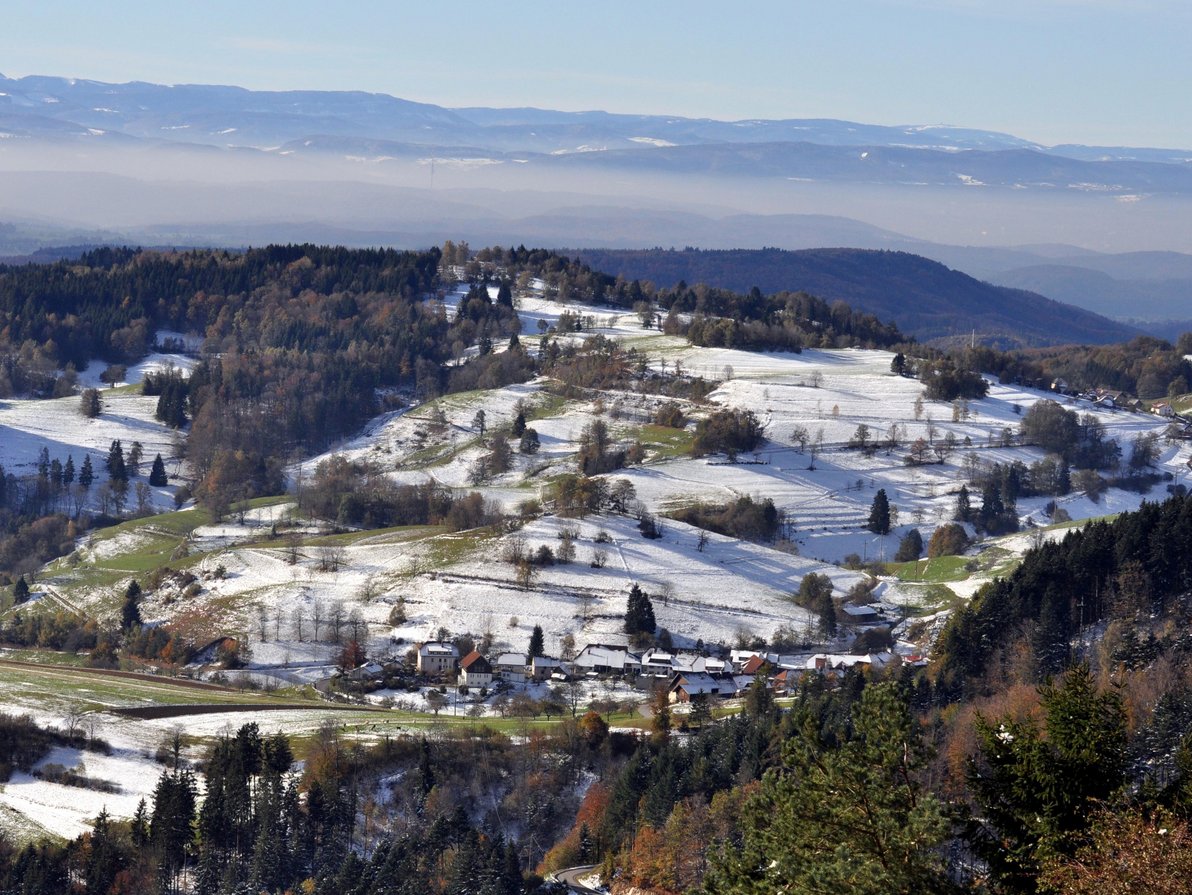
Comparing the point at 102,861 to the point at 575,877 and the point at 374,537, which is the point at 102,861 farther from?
the point at 374,537

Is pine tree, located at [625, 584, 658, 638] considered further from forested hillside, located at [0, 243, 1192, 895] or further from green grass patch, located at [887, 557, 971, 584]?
green grass patch, located at [887, 557, 971, 584]

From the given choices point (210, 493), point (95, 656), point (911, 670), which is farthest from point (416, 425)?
point (911, 670)

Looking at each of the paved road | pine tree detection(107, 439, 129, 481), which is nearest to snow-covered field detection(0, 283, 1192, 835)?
pine tree detection(107, 439, 129, 481)

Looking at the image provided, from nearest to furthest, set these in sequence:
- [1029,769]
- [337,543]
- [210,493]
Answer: [1029,769] < [337,543] < [210,493]

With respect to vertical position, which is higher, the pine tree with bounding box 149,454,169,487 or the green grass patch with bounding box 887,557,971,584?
the green grass patch with bounding box 887,557,971,584

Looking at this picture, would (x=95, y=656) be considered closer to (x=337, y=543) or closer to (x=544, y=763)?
(x=337, y=543)

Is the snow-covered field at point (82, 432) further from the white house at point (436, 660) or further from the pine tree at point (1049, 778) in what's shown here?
the pine tree at point (1049, 778)

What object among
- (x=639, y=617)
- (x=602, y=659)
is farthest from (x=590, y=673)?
(x=639, y=617)

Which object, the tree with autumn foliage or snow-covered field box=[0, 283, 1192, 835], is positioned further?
snow-covered field box=[0, 283, 1192, 835]
